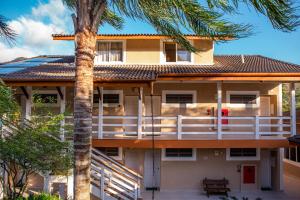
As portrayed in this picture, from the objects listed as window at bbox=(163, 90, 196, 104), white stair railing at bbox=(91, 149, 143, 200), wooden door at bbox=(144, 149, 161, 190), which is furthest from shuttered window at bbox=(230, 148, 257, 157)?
white stair railing at bbox=(91, 149, 143, 200)

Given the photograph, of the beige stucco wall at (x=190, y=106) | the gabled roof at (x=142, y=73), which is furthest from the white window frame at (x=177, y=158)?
the gabled roof at (x=142, y=73)

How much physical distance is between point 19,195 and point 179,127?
691 centimetres

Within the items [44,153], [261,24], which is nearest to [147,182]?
[44,153]

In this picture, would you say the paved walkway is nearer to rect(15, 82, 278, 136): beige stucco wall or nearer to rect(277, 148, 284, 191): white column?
rect(277, 148, 284, 191): white column

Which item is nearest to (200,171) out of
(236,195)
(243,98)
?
(236,195)

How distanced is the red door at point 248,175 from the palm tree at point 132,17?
9272 millimetres

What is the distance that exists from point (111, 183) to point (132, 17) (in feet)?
21.9

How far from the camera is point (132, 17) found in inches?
377

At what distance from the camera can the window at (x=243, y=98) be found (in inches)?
656

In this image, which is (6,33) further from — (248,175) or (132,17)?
(248,175)

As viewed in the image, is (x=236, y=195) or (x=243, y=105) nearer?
(x=236, y=195)

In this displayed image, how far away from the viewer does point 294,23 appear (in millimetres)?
7602

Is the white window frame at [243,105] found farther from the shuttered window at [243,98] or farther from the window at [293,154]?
the window at [293,154]

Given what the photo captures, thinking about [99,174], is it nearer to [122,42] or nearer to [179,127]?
[179,127]
